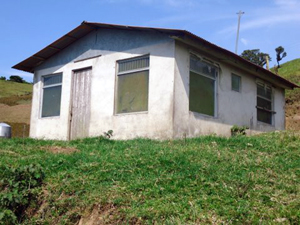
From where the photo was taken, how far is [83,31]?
12.2 meters

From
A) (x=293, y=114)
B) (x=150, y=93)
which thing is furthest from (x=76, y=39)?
(x=293, y=114)

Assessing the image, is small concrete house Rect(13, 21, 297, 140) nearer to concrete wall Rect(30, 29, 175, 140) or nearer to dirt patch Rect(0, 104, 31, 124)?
concrete wall Rect(30, 29, 175, 140)

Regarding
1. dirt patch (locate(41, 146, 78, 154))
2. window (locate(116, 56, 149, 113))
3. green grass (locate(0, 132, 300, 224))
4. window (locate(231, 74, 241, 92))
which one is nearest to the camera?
green grass (locate(0, 132, 300, 224))

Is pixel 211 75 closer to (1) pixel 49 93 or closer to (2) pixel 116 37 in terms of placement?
(2) pixel 116 37

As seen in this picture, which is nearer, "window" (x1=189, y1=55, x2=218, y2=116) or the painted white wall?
the painted white wall

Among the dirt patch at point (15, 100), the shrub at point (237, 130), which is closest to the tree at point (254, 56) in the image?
the dirt patch at point (15, 100)

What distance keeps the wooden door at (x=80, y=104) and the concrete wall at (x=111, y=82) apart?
7.7 inches

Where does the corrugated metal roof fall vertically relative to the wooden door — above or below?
above

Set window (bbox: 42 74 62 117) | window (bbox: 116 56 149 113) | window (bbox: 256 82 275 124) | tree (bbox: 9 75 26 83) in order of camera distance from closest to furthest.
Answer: window (bbox: 116 56 149 113) → window (bbox: 42 74 62 117) → window (bbox: 256 82 275 124) → tree (bbox: 9 75 26 83)

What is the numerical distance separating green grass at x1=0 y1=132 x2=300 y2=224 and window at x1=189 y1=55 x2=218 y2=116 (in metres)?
3.34

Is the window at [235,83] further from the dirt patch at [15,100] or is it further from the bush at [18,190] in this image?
the dirt patch at [15,100]

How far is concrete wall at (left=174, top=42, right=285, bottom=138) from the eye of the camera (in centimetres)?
1018

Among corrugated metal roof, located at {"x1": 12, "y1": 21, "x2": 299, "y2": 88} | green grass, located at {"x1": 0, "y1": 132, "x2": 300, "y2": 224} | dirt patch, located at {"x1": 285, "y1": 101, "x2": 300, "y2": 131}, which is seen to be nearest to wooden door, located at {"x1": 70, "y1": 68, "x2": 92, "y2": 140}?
corrugated metal roof, located at {"x1": 12, "y1": 21, "x2": 299, "y2": 88}

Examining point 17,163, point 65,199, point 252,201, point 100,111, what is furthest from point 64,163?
point 100,111
